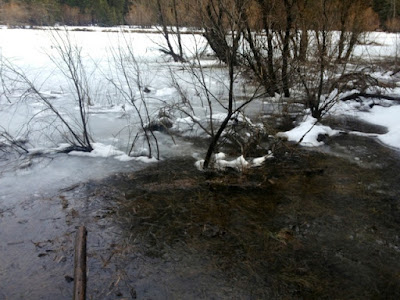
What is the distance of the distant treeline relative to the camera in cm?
794

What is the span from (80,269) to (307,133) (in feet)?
21.2

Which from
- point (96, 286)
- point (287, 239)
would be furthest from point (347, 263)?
point (96, 286)

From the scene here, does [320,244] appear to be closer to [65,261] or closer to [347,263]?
[347,263]

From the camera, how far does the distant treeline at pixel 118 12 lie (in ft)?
26.0

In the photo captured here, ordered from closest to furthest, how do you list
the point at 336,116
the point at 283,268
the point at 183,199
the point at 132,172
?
the point at 283,268 < the point at 183,199 < the point at 132,172 < the point at 336,116

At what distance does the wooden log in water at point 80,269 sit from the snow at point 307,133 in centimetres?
545

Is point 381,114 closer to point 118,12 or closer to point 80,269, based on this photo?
point 80,269

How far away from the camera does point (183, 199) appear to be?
5656 mm

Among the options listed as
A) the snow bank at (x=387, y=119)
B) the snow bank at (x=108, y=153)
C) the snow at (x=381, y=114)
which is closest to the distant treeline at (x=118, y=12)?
the snow bank at (x=108, y=153)

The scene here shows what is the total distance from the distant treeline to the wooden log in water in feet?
13.6

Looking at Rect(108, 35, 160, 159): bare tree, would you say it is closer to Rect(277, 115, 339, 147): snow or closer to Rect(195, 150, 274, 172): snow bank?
Rect(195, 150, 274, 172): snow bank

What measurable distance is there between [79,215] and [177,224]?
1574mm

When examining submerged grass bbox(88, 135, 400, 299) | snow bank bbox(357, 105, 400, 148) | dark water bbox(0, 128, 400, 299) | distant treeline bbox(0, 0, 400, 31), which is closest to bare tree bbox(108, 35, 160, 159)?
submerged grass bbox(88, 135, 400, 299)

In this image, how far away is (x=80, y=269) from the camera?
3.57 metres
